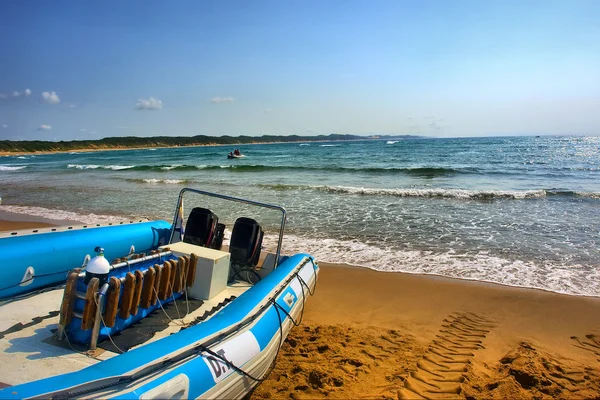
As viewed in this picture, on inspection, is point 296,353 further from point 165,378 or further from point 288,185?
point 288,185

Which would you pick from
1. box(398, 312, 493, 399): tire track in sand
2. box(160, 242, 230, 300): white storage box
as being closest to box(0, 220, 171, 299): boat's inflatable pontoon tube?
box(160, 242, 230, 300): white storage box

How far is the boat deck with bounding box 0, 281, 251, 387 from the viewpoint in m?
Answer: 3.14

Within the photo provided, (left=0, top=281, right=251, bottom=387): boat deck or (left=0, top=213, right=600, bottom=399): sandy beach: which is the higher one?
(left=0, top=281, right=251, bottom=387): boat deck

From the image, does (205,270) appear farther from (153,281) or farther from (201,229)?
(201,229)

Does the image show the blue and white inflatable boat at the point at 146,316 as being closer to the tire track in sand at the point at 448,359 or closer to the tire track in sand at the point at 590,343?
the tire track in sand at the point at 448,359

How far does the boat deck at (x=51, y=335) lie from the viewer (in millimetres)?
3141

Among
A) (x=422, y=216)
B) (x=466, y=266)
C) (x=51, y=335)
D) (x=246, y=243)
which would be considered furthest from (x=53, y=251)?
(x=422, y=216)

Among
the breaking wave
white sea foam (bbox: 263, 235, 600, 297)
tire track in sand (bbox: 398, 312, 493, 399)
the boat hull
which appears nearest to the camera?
the boat hull

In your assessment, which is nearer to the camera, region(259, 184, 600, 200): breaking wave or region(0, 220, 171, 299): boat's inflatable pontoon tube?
region(0, 220, 171, 299): boat's inflatable pontoon tube

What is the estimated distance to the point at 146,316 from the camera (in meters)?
4.05

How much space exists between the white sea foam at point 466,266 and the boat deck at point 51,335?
338 centimetres

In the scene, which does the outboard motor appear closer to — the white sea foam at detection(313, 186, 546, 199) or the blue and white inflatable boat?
the blue and white inflatable boat

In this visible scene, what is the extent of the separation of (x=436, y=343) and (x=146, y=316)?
3.16m

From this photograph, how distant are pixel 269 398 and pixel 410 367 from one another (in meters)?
1.43
